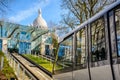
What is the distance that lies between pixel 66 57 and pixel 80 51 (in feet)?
5.70

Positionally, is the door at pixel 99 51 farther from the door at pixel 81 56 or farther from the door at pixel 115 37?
the door at pixel 81 56

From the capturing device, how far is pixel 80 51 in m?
8.82

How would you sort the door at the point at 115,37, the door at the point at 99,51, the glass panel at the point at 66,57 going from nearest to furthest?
the door at the point at 115,37, the door at the point at 99,51, the glass panel at the point at 66,57

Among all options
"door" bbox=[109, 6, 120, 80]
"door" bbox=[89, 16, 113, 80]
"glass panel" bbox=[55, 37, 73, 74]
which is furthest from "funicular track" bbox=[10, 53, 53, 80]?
"door" bbox=[109, 6, 120, 80]

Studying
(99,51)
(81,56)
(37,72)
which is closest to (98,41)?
(99,51)

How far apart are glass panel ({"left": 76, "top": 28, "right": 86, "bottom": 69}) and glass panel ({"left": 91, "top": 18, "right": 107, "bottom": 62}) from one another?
2.29 ft

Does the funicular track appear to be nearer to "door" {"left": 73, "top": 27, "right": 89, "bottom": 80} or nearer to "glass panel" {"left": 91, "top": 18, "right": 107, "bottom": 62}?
"door" {"left": 73, "top": 27, "right": 89, "bottom": 80}

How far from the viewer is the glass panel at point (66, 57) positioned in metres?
9.92

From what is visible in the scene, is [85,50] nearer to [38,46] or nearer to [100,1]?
[100,1]

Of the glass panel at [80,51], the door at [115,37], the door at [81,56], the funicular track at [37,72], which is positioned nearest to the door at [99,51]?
the door at [115,37]

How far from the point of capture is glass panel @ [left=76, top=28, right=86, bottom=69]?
8369 mm

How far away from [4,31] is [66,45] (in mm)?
57384

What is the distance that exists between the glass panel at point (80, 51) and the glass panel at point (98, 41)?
70cm

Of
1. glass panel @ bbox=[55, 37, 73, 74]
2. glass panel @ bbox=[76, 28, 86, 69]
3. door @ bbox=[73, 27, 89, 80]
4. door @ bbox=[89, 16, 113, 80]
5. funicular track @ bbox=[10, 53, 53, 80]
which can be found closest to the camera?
door @ bbox=[89, 16, 113, 80]
